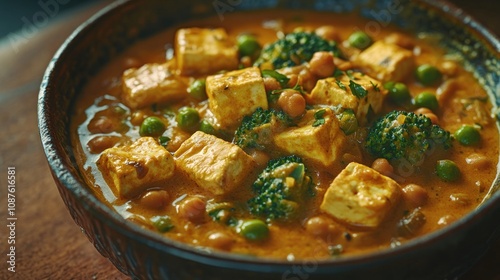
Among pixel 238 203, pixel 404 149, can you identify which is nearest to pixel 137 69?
pixel 238 203

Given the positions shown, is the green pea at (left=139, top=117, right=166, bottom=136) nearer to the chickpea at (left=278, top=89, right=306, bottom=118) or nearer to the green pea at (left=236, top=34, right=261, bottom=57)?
the chickpea at (left=278, top=89, right=306, bottom=118)

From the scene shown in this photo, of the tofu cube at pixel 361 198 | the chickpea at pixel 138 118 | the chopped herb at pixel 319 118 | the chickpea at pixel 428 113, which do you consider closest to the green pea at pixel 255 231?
the tofu cube at pixel 361 198

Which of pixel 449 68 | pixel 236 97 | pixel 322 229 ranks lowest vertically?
pixel 449 68

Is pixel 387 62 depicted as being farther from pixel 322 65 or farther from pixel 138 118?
pixel 138 118

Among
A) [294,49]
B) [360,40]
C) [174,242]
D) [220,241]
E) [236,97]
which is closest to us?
[174,242]

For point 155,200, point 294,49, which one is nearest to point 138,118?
point 155,200
